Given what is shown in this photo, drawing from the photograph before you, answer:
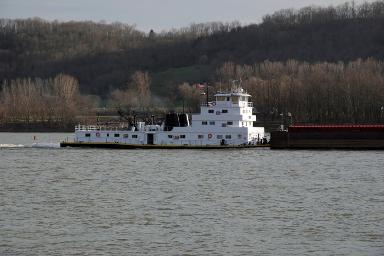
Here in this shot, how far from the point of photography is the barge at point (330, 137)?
85625mm

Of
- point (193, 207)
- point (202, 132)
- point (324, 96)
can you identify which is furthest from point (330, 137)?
point (324, 96)

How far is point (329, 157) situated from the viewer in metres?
76.8

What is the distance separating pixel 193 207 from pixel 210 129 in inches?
1682

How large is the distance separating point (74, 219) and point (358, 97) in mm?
102282

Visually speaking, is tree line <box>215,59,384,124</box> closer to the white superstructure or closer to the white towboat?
the white towboat

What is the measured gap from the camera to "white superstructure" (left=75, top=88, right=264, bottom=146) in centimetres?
8594

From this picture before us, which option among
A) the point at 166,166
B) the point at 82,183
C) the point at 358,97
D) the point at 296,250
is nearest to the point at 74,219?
the point at 296,250

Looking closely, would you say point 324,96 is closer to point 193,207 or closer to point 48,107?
point 48,107

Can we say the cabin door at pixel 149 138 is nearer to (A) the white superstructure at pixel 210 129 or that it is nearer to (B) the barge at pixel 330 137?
(A) the white superstructure at pixel 210 129

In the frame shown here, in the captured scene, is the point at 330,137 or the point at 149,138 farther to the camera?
the point at 149,138

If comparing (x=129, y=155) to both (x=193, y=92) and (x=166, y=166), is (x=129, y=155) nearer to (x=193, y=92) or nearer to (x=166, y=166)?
(x=166, y=166)

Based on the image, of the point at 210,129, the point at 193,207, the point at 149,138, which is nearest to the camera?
the point at 193,207

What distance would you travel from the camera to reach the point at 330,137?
8669 centimetres

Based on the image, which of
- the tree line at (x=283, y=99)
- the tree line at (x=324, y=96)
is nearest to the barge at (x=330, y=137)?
the tree line at (x=283, y=99)
